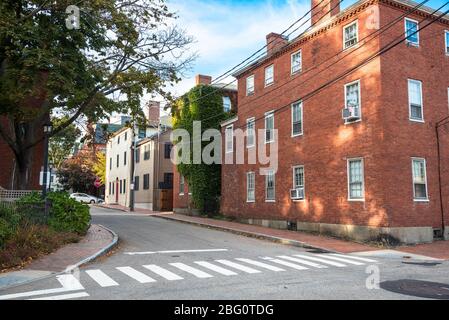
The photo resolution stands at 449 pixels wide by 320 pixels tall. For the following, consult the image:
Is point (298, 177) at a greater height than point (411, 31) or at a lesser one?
lesser

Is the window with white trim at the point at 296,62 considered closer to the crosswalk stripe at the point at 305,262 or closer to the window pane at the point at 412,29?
the window pane at the point at 412,29

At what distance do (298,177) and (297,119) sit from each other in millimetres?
3033

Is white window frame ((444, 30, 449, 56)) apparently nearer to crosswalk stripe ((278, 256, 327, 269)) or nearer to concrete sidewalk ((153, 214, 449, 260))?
concrete sidewalk ((153, 214, 449, 260))

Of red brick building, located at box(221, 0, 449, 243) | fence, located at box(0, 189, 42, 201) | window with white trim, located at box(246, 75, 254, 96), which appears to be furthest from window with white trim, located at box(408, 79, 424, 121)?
fence, located at box(0, 189, 42, 201)

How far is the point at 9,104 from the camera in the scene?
16547 millimetres

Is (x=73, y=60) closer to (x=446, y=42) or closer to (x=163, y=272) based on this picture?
(x=163, y=272)

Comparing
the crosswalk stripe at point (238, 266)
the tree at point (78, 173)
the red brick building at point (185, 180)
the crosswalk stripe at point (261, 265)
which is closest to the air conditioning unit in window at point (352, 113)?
the crosswalk stripe at point (261, 265)

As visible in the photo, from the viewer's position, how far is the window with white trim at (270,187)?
24609mm

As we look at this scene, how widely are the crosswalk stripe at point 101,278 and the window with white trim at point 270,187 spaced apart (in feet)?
48.3

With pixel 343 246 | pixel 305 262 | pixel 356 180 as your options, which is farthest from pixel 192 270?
pixel 356 180

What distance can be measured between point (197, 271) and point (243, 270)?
1.20 meters

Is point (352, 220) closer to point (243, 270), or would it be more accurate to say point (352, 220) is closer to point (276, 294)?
point (243, 270)

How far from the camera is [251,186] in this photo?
88.5 ft
